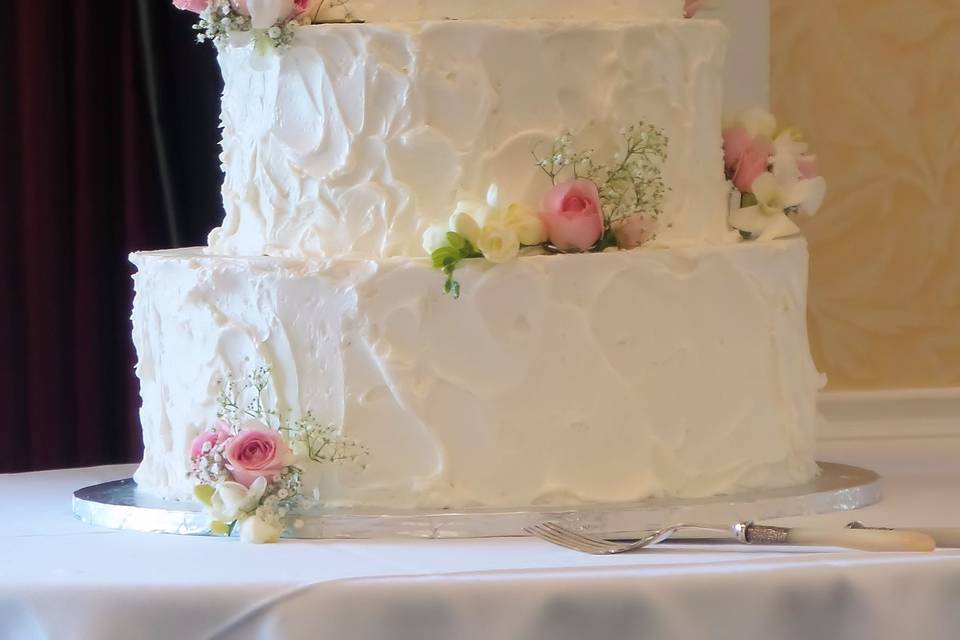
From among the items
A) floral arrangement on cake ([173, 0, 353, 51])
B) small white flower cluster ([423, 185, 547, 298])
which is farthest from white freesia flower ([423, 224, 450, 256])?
floral arrangement on cake ([173, 0, 353, 51])

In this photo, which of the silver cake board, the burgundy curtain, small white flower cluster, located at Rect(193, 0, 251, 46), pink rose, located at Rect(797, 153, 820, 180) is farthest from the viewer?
the burgundy curtain

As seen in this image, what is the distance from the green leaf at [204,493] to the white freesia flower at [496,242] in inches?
23.2

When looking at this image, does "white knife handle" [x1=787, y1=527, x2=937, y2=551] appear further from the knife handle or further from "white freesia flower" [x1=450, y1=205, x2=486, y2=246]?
"white freesia flower" [x1=450, y1=205, x2=486, y2=246]

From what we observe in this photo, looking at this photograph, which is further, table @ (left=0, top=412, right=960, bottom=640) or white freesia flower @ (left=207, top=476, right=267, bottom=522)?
white freesia flower @ (left=207, top=476, right=267, bottom=522)

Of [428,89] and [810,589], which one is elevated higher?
[428,89]

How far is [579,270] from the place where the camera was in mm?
2488

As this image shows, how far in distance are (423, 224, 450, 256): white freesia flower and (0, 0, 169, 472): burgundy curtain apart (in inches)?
62.4

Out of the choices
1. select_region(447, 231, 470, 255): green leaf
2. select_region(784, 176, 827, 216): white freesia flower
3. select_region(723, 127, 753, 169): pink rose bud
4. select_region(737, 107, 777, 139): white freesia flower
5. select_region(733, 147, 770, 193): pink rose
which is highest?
select_region(737, 107, 777, 139): white freesia flower

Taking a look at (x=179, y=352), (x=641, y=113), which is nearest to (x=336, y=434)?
(x=179, y=352)

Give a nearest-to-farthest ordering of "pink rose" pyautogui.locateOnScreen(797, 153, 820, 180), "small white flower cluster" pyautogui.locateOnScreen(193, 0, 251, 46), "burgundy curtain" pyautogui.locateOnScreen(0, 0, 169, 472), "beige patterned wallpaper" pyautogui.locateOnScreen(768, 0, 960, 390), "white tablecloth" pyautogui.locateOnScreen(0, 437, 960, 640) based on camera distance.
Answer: "white tablecloth" pyautogui.locateOnScreen(0, 437, 960, 640) → "small white flower cluster" pyautogui.locateOnScreen(193, 0, 251, 46) → "pink rose" pyautogui.locateOnScreen(797, 153, 820, 180) → "burgundy curtain" pyautogui.locateOnScreen(0, 0, 169, 472) → "beige patterned wallpaper" pyautogui.locateOnScreen(768, 0, 960, 390)

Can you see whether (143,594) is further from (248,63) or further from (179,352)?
(248,63)

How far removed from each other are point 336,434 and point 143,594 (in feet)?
1.85

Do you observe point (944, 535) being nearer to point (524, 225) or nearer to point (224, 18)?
point (524, 225)

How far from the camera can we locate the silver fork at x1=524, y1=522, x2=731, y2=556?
226 centimetres
